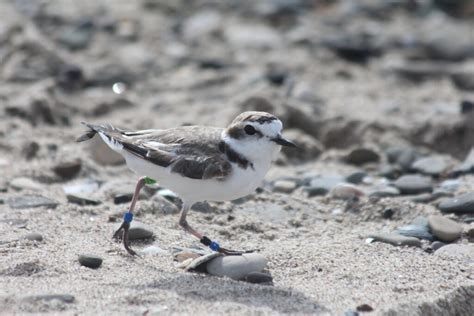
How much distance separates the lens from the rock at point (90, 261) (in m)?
5.00

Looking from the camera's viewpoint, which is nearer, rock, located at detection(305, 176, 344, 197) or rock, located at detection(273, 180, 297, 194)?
rock, located at detection(305, 176, 344, 197)

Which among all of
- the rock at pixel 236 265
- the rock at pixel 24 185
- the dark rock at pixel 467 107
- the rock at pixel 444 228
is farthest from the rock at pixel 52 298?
the dark rock at pixel 467 107

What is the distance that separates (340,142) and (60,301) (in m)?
4.62

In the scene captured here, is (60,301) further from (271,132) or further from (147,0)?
(147,0)

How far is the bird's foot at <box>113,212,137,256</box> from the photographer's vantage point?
210 inches

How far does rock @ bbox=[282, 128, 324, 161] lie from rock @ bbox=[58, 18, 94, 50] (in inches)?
151

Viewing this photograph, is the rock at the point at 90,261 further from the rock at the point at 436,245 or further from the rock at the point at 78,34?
the rock at the point at 78,34

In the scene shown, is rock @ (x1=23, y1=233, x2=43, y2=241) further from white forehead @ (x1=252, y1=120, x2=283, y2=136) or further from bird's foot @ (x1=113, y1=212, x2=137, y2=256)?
white forehead @ (x1=252, y1=120, x2=283, y2=136)

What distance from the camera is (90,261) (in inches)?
197

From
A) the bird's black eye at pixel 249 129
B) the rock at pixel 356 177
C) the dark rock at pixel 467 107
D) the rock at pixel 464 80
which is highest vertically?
the rock at pixel 464 80

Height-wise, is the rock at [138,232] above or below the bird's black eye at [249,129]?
below

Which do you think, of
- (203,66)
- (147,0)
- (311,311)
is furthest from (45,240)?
(147,0)

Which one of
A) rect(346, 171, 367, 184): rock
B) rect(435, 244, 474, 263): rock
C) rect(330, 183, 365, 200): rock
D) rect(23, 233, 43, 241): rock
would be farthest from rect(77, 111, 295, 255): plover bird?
rect(346, 171, 367, 184): rock

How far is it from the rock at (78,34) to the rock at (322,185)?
4782 millimetres
